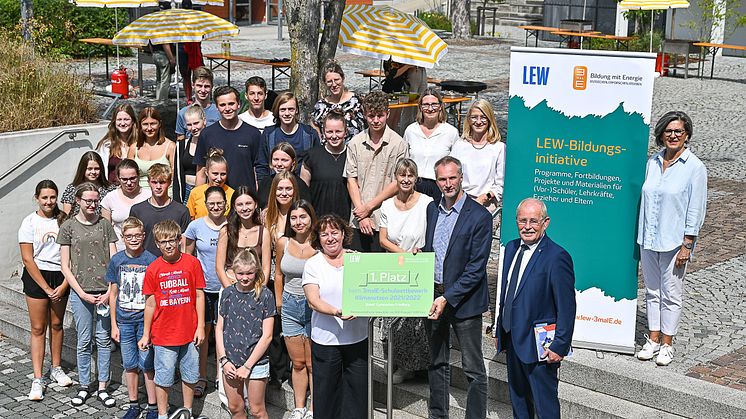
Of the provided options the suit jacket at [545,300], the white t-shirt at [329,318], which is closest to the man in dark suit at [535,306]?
the suit jacket at [545,300]

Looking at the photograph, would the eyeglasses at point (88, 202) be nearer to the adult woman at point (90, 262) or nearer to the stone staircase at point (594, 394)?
the adult woman at point (90, 262)

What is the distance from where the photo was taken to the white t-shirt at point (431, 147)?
8.73 metres

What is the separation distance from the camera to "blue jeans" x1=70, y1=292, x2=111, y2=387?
8789mm

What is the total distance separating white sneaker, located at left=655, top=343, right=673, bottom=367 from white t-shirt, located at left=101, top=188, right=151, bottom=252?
440cm

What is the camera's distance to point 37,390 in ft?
29.4

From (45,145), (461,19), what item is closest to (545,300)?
(45,145)

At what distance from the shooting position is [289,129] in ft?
30.1

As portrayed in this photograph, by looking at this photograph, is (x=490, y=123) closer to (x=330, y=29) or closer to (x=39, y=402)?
(x=39, y=402)

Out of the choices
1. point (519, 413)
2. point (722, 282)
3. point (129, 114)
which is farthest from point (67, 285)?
point (722, 282)

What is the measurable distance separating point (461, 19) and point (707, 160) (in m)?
17.9

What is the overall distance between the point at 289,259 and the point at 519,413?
2.00 meters

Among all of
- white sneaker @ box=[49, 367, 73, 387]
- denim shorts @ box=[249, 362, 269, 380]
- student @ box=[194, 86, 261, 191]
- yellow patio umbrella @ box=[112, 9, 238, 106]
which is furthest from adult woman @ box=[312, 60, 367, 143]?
yellow patio umbrella @ box=[112, 9, 238, 106]

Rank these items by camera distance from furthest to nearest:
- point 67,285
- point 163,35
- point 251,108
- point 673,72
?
point 673,72, point 163,35, point 251,108, point 67,285

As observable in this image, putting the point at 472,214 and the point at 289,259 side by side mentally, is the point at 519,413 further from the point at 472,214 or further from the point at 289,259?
the point at 289,259
